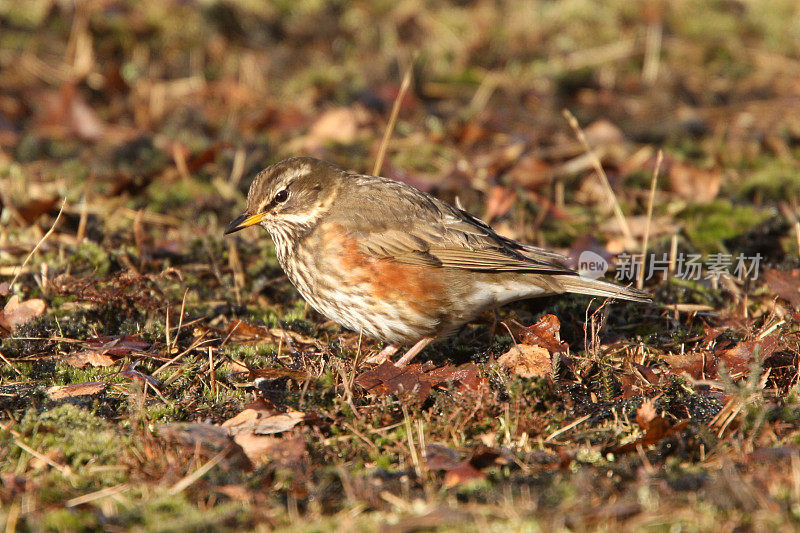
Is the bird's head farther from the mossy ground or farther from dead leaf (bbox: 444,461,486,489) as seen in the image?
dead leaf (bbox: 444,461,486,489)

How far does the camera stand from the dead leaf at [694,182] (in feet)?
26.3

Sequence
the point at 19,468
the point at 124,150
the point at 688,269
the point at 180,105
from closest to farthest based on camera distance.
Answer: the point at 19,468 < the point at 688,269 < the point at 124,150 < the point at 180,105

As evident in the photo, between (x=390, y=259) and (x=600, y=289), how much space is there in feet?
4.83

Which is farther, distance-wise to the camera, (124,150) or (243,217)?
(124,150)

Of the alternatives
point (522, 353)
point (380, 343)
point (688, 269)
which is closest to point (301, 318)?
point (380, 343)

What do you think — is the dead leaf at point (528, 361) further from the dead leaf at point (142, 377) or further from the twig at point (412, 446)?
the dead leaf at point (142, 377)

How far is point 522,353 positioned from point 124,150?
5.32m

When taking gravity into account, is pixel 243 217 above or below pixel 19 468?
above

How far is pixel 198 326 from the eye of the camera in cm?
588

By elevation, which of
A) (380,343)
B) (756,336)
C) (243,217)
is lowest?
(380,343)

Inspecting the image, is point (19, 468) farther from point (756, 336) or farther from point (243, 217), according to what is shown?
point (756, 336)

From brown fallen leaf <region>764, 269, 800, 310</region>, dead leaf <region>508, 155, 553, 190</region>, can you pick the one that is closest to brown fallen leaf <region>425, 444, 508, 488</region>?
brown fallen leaf <region>764, 269, 800, 310</region>

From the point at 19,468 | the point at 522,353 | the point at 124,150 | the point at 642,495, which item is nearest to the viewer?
the point at 642,495

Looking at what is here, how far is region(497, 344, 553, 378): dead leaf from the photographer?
5.12 m
